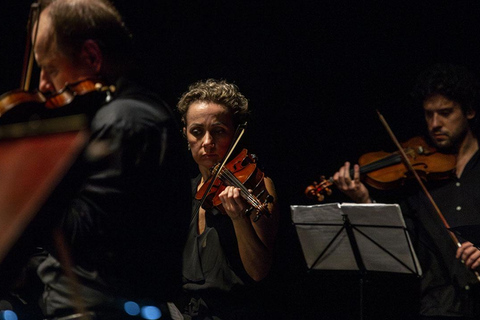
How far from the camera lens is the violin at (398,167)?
10.1 ft

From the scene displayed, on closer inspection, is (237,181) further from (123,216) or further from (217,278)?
(123,216)

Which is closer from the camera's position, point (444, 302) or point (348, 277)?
point (444, 302)

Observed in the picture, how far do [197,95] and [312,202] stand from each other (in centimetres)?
130

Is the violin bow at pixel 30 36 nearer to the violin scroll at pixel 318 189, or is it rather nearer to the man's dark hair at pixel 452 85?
the violin scroll at pixel 318 189

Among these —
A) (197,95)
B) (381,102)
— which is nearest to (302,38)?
(381,102)

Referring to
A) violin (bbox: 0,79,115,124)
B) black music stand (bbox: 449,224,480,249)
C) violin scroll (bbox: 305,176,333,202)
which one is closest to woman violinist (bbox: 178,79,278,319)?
black music stand (bbox: 449,224,480,249)

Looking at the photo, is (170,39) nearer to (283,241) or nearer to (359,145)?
(359,145)

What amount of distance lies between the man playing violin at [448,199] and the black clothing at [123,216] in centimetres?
185

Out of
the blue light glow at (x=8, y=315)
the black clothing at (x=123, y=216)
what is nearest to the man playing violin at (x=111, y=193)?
the black clothing at (x=123, y=216)

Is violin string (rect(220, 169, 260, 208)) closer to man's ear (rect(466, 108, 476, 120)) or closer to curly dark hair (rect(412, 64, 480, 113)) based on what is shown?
curly dark hair (rect(412, 64, 480, 113))

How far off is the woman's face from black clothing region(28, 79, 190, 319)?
123 cm

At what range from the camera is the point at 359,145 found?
11.7 ft

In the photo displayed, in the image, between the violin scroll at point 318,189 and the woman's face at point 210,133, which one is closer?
the woman's face at point 210,133

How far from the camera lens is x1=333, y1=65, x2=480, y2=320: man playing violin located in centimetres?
278
